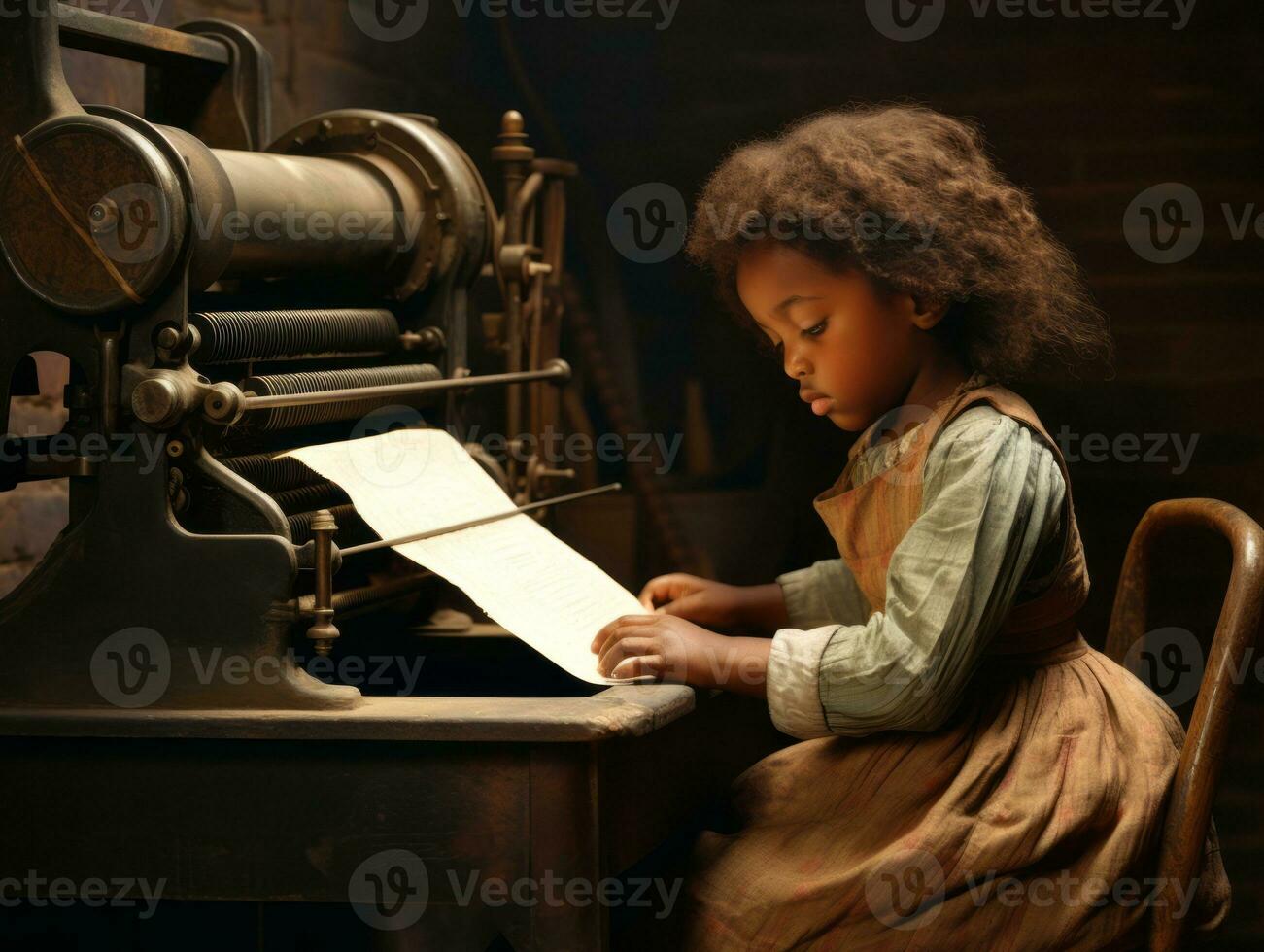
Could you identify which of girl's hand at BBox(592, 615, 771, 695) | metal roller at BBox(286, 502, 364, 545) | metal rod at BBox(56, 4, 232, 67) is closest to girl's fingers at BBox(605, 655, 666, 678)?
girl's hand at BBox(592, 615, 771, 695)

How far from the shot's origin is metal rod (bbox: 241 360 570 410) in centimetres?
156

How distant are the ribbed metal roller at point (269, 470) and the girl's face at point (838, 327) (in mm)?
511

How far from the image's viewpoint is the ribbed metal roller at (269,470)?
1605 millimetres

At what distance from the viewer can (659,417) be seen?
2.98 meters

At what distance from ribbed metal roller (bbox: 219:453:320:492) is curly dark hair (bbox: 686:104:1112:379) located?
50 cm

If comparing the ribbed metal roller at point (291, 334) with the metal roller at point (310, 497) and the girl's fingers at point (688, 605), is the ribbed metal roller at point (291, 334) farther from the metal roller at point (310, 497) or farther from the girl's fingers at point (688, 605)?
the girl's fingers at point (688, 605)

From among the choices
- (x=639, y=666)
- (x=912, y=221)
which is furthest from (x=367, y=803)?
(x=912, y=221)

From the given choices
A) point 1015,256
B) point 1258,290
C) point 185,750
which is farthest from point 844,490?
point 1258,290

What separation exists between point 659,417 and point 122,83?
115cm

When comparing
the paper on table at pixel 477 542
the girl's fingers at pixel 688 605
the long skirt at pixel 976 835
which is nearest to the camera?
the long skirt at pixel 976 835

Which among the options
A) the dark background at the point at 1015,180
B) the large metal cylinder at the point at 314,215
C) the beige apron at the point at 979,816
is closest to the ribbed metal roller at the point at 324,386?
the large metal cylinder at the point at 314,215

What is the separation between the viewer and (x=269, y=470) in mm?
1652

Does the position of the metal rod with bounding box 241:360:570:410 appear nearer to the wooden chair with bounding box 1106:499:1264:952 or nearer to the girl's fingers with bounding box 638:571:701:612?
the girl's fingers with bounding box 638:571:701:612

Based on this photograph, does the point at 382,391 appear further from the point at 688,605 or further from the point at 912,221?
the point at 912,221
